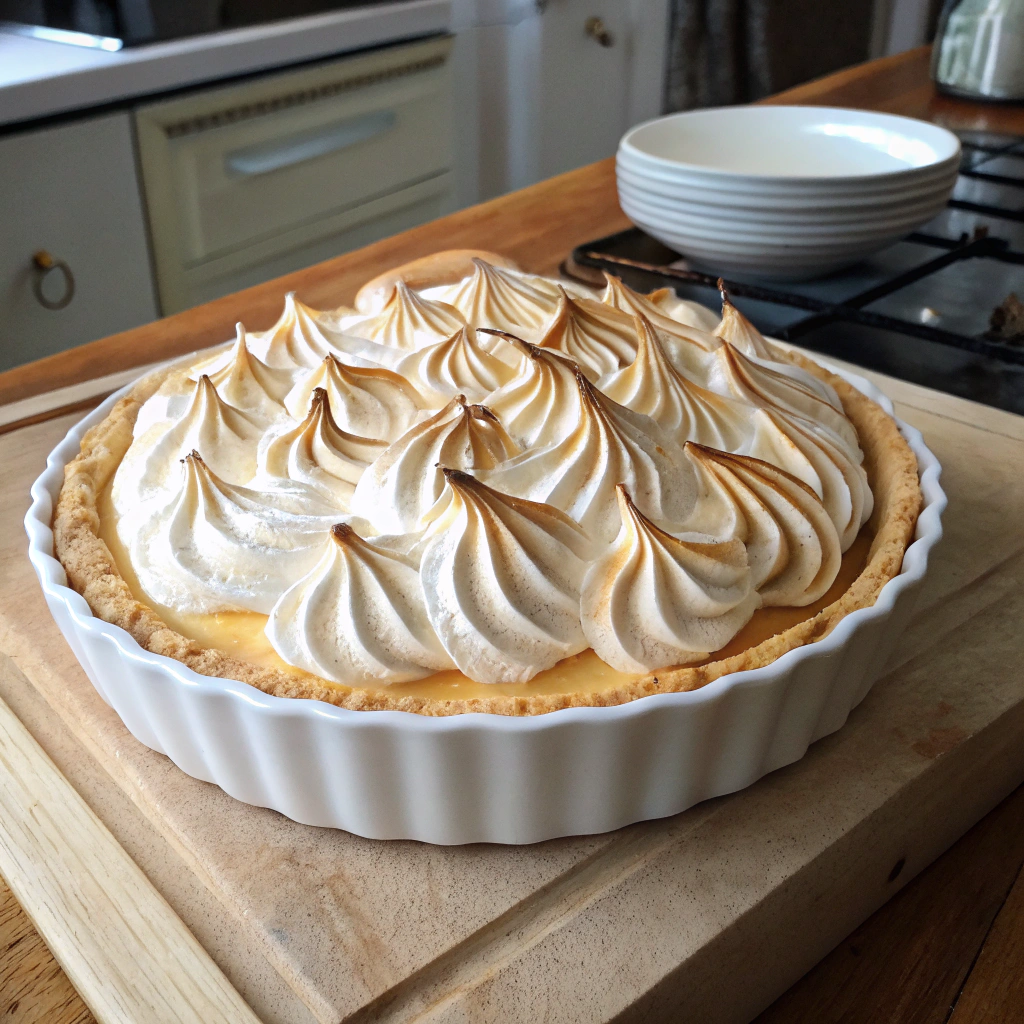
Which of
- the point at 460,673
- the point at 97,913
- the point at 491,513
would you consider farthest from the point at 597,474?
the point at 97,913

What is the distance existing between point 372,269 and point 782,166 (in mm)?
968

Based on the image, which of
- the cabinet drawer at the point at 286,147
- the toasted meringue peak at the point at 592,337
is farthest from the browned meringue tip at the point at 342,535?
the cabinet drawer at the point at 286,147

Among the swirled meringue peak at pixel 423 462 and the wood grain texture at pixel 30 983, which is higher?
the swirled meringue peak at pixel 423 462

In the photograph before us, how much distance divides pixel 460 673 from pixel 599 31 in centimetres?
448

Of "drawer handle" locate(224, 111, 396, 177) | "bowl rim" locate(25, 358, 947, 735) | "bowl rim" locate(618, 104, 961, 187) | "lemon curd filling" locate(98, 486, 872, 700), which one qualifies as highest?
"bowl rim" locate(618, 104, 961, 187)

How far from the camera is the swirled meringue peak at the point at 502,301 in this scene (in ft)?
5.13

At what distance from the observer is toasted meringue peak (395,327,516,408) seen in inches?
53.8

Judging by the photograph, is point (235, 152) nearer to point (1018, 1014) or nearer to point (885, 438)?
point (885, 438)

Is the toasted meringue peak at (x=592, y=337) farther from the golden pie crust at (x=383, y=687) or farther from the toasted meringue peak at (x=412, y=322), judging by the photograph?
the golden pie crust at (x=383, y=687)

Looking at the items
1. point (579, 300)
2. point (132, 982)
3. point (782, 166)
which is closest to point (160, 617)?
point (132, 982)

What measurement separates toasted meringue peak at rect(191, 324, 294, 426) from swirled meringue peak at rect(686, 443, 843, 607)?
1.84 ft

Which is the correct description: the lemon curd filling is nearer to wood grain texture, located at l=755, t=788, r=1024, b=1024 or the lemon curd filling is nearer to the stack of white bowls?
wood grain texture, located at l=755, t=788, r=1024, b=1024

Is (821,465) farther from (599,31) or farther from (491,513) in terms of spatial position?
(599,31)

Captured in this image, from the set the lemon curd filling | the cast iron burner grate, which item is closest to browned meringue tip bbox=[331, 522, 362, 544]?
Result: the lemon curd filling
